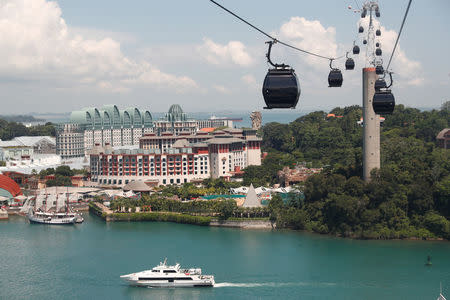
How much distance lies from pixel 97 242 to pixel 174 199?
5673 millimetres

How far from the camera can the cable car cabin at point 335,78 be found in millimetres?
8125

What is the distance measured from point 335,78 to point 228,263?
8.91 meters

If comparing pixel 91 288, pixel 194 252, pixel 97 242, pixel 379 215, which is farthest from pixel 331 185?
pixel 91 288

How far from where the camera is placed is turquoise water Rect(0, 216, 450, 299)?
1406 centimetres

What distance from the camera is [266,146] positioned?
42406mm

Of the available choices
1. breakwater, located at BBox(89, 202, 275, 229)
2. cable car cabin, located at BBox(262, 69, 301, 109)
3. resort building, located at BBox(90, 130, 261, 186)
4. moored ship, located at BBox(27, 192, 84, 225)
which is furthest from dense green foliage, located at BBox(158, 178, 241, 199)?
cable car cabin, located at BBox(262, 69, 301, 109)

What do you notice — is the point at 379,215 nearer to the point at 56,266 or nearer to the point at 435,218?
the point at 435,218

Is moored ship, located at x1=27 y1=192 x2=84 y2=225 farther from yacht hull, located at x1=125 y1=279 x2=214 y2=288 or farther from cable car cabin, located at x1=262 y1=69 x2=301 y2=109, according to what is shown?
cable car cabin, located at x1=262 y1=69 x2=301 y2=109

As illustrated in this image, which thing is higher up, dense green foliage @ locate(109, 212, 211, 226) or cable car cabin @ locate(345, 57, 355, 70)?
cable car cabin @ locate(345, 57, 355, 70)

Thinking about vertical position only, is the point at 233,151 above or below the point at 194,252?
above

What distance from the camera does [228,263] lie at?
16.3 m

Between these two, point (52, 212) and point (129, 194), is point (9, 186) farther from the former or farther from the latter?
point (129, 194)

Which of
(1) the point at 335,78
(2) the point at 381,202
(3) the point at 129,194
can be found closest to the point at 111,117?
(3) the point at 129,194

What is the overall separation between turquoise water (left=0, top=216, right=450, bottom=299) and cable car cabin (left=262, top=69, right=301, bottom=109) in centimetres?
944
